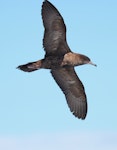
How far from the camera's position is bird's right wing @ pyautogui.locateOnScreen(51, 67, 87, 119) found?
2223cm

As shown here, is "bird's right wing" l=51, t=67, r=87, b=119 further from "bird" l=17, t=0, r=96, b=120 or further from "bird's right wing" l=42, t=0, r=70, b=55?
"bird's right wing" l=42, t=0, r=70, b=55

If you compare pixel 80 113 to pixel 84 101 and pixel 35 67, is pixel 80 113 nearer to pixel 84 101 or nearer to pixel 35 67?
pixel 84 101

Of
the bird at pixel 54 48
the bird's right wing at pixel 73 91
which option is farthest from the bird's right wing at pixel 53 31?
the bird's right wing at pixel 73 91

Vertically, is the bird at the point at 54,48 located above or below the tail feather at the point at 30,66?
above

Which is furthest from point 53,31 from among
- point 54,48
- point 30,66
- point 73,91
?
point 73,91

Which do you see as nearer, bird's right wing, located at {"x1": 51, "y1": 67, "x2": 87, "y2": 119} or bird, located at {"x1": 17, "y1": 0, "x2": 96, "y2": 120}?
bird, located at {"x1": 17, "y1": 0, "x2": 96, "y2": 120}

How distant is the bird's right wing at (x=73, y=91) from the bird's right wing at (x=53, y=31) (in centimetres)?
126

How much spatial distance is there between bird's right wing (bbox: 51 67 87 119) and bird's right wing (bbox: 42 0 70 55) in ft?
4.13

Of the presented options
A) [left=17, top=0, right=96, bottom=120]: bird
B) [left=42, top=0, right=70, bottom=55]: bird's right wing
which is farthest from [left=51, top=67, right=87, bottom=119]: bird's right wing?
[left=42, top=0, right=70, bottom=55]: bird's right wing

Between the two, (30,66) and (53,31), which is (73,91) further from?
(53,31)

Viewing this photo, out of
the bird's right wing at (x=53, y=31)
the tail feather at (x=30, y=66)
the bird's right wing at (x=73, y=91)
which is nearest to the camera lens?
the bird's right wing at (x=53, y=31)

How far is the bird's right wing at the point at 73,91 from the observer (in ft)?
72.9

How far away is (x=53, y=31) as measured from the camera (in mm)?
20953

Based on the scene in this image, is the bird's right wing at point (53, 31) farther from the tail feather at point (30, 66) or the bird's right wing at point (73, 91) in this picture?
the bird's right wing at point (73, 91)
